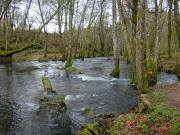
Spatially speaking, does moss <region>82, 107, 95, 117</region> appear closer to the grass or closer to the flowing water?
the flowing water

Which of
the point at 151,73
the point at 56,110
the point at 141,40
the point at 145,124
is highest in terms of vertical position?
the point at 141,40

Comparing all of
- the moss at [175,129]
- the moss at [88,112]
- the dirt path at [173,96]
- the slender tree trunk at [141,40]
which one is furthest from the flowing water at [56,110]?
the moss at [175,129]

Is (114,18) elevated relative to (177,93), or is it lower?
elevated

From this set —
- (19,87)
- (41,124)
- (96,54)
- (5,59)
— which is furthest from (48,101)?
(96,54)

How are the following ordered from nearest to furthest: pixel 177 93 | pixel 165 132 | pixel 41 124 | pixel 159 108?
pixel 165 132 → pixel 159 108 → pixel 41 124 → pixel 177 93

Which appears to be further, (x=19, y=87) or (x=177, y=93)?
(x=19, y=87)

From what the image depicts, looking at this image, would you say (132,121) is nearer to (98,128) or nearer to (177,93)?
(98,128)

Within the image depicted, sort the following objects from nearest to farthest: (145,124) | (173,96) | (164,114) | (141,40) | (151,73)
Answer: (145,124), (164,114), (173,96), (141,40), (151,73)

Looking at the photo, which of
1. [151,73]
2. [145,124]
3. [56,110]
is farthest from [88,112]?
[151,73]

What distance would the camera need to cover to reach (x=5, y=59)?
39.2 metres

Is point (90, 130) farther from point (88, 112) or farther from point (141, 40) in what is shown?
point (141, 40)

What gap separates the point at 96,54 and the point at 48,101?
1895 inches

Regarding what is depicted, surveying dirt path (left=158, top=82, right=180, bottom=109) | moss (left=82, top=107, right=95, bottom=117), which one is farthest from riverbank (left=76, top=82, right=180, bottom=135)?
moss (left=82, top=107, right=95, bottom=117)

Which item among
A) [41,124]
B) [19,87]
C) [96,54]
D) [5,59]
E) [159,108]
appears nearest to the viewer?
[159,108]
